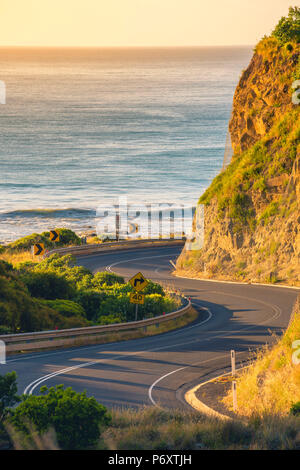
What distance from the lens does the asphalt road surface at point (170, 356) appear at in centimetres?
2041

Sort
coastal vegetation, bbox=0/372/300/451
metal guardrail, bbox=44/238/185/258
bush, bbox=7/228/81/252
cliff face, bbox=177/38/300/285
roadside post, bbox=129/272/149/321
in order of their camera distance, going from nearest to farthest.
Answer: coastal vegetation, bbox=0/372/300/451 → roadside post, bbox=129/272/149/321 → cliff face, bbox=177/38/300/285 → metal guardrail, bbox=44/238/185/258 → bush, bbox=7/228/81/252

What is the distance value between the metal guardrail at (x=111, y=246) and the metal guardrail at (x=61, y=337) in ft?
81.6

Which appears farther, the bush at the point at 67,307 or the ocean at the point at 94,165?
the ocean at the point at 94,165

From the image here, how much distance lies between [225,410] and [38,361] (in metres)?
8.27

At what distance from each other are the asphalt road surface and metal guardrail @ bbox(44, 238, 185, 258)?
19405mm

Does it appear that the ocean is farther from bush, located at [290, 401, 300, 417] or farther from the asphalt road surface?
bush, located at [290, 401, 300, 417]

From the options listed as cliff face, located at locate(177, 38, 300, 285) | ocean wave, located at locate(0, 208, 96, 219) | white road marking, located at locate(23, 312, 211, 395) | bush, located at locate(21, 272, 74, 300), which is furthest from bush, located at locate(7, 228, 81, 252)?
white road marking, located at locate(23, 312, 211, 395)

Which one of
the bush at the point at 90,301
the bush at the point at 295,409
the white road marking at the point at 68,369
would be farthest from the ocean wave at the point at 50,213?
the bush at the point at 295,409

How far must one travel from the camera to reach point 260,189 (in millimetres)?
42469

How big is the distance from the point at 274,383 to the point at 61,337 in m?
11.4

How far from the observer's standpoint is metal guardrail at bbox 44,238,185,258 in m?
56.7

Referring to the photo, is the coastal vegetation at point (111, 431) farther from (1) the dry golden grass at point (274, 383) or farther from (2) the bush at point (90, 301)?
(2) the bush at point (90, 301)

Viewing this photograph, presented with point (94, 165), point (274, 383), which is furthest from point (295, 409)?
point (94, 165)
